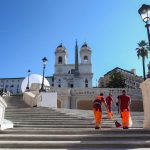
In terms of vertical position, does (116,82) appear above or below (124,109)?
above

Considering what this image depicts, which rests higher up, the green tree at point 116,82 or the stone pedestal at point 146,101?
the green tree at point 116,82

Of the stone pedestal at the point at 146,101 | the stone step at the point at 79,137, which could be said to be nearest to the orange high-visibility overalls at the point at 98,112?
the stone pedestal at the point at 146,101

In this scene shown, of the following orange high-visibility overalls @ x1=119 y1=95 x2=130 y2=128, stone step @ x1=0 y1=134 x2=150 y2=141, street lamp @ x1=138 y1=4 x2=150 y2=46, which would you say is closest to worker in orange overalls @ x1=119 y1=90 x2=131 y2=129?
orange high-visibility overalls @ x1=119 y1=95 x2=130 y2=128

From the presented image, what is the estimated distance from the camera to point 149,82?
32.4 feet

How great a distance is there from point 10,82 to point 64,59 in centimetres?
3956

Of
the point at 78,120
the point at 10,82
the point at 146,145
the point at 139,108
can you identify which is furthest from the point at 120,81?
the point at 10,82

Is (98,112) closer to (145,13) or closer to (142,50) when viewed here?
(145,13)

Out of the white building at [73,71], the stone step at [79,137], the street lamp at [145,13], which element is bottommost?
the stone step at [79,137]

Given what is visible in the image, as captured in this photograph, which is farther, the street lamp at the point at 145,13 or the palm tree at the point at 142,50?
the palm tree at the point at 142,50

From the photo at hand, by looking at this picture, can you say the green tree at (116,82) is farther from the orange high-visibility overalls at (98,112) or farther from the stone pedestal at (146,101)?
the stone pedestal at (146,101)

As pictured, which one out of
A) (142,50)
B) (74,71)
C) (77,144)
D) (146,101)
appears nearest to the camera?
(77,144)

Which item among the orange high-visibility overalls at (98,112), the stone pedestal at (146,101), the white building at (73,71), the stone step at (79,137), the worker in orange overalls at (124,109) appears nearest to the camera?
the stone step at (79,137)

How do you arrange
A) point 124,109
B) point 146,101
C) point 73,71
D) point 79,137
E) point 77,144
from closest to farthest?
point 77,144
point 79,137
point 146,101
point 124,109
point 73,71

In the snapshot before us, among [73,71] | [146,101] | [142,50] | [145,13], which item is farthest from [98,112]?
[73,71]
